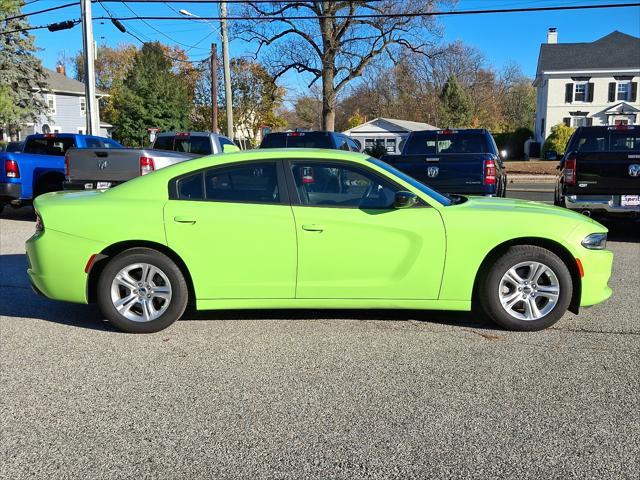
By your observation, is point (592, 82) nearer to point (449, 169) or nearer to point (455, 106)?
point (455, 106)

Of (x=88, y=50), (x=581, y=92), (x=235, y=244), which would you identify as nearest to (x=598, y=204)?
(x=235, y=244)

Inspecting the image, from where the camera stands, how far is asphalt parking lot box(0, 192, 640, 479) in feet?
9.83

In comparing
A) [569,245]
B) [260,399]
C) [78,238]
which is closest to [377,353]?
[260,399]

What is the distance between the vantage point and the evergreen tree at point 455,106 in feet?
195

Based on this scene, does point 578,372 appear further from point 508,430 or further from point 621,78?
point 621,78

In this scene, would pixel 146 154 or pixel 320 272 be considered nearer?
pixel 320 272

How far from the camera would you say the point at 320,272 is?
4.89 m

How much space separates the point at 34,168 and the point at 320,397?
10.4m

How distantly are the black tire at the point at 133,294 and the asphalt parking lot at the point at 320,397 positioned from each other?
11 cm

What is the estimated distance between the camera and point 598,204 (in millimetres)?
9031

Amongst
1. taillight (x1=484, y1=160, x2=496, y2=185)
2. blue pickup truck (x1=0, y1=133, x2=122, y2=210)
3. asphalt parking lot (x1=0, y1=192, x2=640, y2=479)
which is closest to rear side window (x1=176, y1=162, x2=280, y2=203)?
asphalt parking lot (x1=0, y1=192, x2=640, y2=479)

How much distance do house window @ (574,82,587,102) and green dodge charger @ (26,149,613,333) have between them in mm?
50487

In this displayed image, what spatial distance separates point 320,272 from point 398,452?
2.03 m

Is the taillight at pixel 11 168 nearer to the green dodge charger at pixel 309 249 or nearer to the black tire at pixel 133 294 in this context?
the green dodge charger at pixel 309 249
